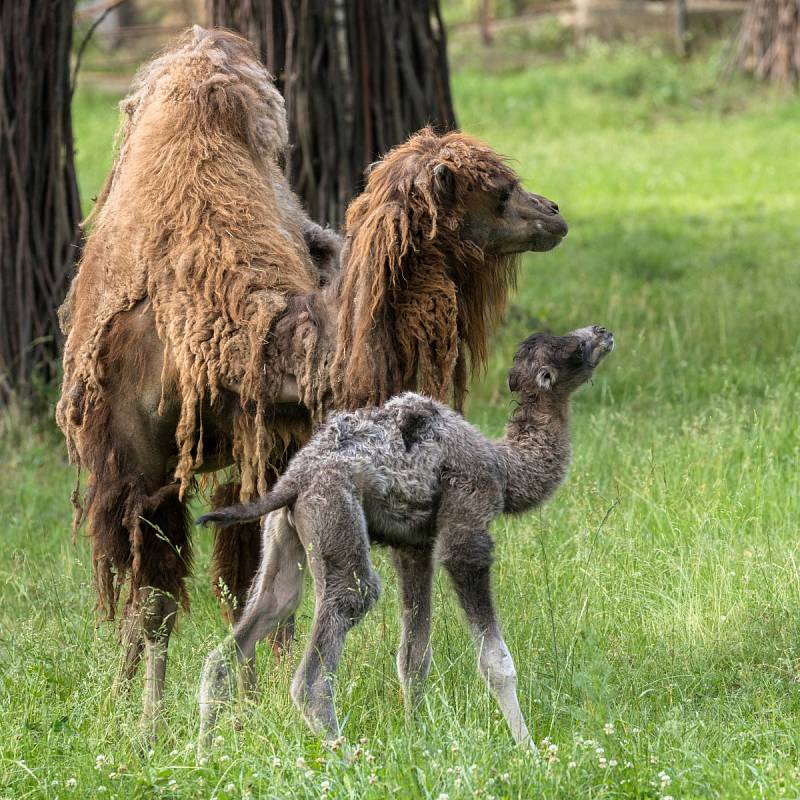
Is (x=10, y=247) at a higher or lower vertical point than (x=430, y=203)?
lower

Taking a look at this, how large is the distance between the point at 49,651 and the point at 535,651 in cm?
196

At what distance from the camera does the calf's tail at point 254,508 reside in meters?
4.12

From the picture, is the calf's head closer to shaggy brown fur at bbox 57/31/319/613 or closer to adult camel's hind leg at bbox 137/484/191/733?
shaggy brown fur at bbox 57/31/319/613

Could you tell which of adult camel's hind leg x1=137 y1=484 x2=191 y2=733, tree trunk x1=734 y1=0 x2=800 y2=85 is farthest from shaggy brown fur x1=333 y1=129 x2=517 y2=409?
tree trunk x1=734 y1=0 x2=800 y2=85

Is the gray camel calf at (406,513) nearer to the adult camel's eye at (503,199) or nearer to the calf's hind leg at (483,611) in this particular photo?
the calf's hind leg at (483,611)

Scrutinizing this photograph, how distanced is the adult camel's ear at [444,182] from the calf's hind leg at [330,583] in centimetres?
103

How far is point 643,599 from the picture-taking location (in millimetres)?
5750

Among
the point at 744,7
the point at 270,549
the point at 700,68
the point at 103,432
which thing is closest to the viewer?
the point at 270,549

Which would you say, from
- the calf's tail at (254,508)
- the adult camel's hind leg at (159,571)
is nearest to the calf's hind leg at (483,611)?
the calf's tail at (254,508)

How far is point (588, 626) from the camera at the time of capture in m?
5.40

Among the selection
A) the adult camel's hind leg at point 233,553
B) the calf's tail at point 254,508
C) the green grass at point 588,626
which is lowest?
Answer: the green grass at point 588,626

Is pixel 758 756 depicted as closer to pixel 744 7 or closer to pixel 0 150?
pixel 0 150

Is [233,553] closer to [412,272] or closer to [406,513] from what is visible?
[406,513]

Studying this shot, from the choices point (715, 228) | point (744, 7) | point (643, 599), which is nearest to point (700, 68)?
point (744, 7)
